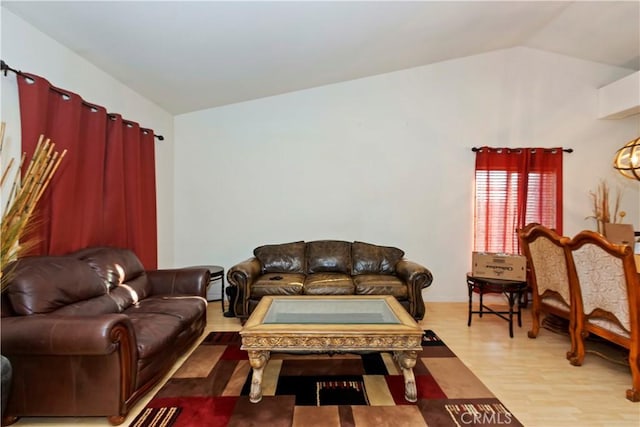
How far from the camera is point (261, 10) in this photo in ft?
8.13

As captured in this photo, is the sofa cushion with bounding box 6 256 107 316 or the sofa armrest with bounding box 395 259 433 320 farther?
the sofa armrest with bounding box 395 259 433 320

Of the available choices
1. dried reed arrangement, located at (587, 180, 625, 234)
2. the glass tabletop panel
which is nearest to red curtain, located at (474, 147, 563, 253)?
dried reed arrangement, located at (587, 180, 625, 234)

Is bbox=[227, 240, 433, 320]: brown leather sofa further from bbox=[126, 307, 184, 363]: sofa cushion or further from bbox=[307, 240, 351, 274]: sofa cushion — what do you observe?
bbox=[126, 307, 184, 363]: sofa cushion

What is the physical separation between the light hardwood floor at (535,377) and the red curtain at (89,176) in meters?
1.22

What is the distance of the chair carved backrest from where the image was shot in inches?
109

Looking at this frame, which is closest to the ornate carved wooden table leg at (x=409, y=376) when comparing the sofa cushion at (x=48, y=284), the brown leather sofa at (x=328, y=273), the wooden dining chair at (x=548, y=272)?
the brown leather sofa at (x=328, y=273)

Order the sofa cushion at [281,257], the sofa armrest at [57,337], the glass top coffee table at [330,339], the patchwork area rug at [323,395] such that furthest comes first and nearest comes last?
1. the sofa cushion at [281,257]
2. the glass top coffee table at [330,339]
3. the patchwork area rug at [323,395]
4. the sofa armrest at [57,337]

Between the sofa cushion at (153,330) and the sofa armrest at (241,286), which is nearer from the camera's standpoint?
the sofa cushion at (153,330)

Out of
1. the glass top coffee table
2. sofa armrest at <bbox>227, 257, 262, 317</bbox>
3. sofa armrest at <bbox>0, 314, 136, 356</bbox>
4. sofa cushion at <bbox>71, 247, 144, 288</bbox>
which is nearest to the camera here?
sofa armrest at <bbox>0, 314, 136, 356</bbox>

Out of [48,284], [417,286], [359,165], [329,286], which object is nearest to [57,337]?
[48,284]

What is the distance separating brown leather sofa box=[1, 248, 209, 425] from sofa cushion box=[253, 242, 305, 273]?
153 cm

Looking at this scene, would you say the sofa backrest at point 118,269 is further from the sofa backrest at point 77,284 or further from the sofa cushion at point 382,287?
the sofa cushion at point 382,287

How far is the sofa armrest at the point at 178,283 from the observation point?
3.15 metres

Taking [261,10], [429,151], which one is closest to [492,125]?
[429,151]
